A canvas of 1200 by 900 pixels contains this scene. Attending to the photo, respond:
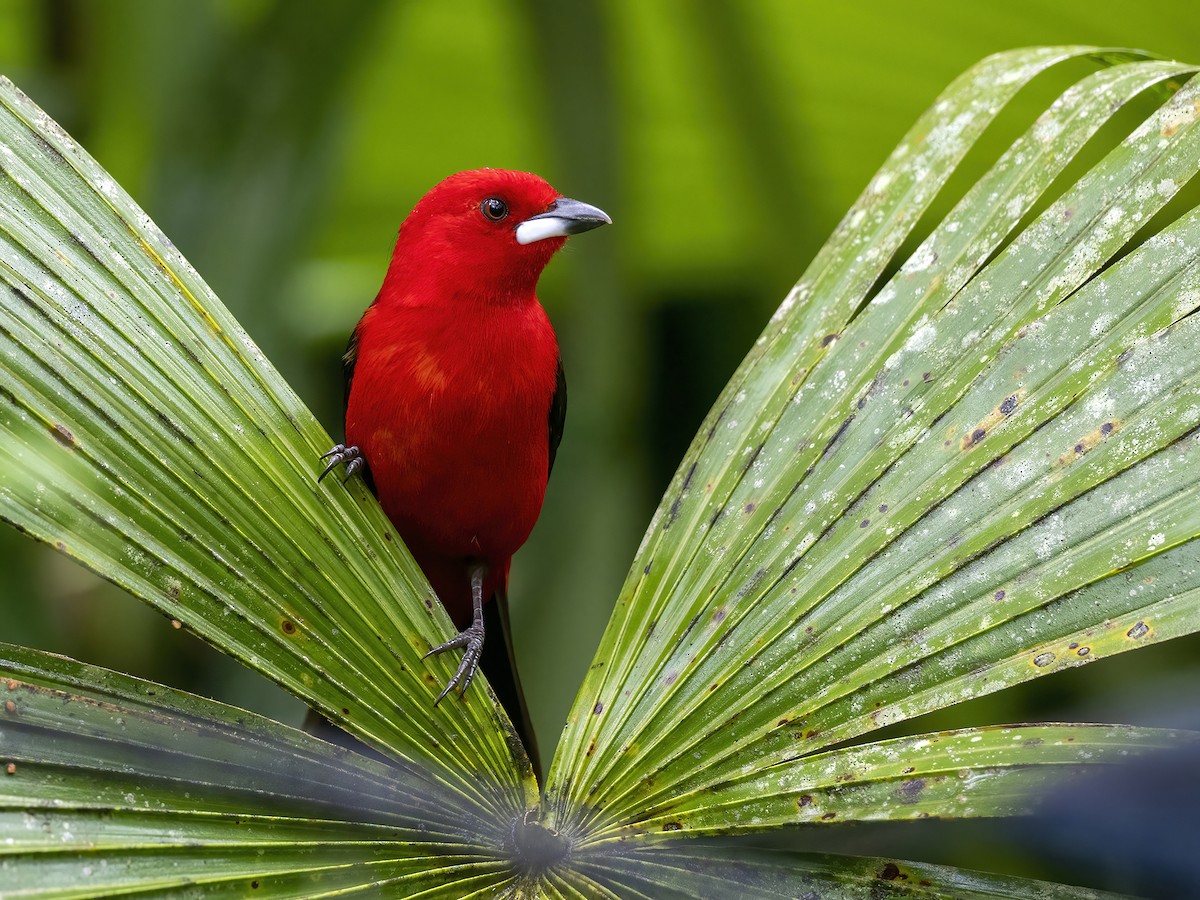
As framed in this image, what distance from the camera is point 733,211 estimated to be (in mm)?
4512

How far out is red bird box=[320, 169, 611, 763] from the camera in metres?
2.11

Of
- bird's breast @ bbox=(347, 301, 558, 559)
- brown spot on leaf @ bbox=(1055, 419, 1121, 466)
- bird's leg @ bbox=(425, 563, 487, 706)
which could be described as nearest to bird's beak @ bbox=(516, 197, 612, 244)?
bird's breast @ bbox=(347, 301, 558, 559)

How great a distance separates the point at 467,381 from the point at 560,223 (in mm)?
399

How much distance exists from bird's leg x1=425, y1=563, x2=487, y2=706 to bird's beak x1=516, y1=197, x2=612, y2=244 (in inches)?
26.1

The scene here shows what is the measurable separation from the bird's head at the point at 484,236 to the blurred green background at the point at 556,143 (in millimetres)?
720

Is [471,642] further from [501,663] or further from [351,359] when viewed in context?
[351,359]

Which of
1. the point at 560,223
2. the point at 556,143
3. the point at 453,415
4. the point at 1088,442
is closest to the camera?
the point at 1088,442

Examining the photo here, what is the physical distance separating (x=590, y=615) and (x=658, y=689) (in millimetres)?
1760

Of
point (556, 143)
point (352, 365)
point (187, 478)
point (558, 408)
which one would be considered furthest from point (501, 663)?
point (556, 143)

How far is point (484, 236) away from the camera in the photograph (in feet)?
7.55

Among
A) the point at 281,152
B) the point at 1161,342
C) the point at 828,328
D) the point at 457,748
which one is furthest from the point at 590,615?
the point at 1161,342

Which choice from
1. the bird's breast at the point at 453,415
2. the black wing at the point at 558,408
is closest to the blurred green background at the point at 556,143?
the black wing at the point at 558,408

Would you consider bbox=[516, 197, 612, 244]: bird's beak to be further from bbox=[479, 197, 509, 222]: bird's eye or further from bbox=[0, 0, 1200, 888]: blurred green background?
bbox=[0, 0, 1200, 888]: blurred green background

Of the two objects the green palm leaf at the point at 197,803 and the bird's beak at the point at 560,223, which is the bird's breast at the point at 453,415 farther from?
the green palm leaf at the point at 197,803
